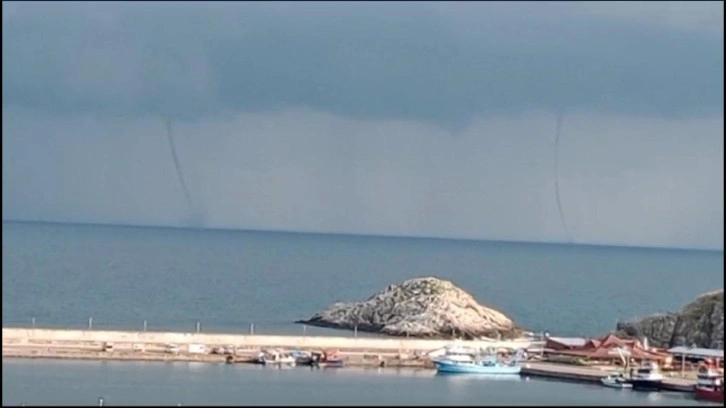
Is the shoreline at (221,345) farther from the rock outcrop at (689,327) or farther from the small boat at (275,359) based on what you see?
the rock outcrop at (689,327)

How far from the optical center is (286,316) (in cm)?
11444

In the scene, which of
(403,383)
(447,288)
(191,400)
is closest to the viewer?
(191,400)

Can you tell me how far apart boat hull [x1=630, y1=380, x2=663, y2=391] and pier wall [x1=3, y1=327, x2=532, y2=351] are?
37.6 ft

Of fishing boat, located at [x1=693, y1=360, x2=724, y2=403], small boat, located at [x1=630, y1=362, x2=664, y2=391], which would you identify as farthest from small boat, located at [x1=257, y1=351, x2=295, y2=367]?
fishing boat, located at [x1=693, y1=360, x2=724, y2=403]

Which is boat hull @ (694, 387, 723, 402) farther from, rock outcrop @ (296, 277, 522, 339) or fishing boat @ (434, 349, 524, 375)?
rock outcrop @ (296, 277, 522, 339)

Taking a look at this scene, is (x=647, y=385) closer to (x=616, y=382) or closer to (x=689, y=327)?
(x=616, y=382)

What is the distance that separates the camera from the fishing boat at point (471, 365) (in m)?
69.6

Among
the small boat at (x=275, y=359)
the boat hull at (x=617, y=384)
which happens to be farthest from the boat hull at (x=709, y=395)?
the small boat at (x=275, y=359)

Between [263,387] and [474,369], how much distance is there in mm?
Result: 13306

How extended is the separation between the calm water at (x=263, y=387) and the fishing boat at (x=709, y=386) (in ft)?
1.96

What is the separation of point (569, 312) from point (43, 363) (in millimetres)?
81229

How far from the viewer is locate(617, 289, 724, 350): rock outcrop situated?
7712 centimetres

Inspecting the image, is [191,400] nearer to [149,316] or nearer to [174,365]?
[174,365]

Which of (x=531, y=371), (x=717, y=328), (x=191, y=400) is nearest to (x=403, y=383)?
(x=531, y=371)
